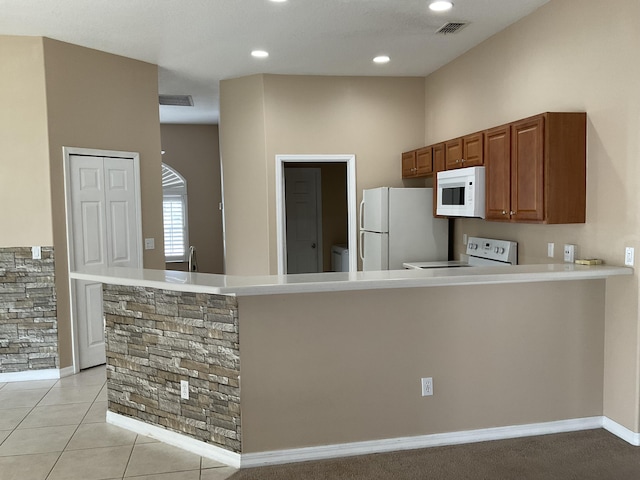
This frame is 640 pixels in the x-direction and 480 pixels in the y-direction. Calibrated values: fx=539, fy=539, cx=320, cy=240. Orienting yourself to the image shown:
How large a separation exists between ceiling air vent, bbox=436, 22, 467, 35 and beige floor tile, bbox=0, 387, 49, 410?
4.34 m

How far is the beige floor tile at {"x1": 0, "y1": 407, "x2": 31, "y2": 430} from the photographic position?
368 cm

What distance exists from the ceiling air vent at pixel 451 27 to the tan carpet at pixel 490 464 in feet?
10.2

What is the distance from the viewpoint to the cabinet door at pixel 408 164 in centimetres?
573

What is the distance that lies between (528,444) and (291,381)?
1.48 m

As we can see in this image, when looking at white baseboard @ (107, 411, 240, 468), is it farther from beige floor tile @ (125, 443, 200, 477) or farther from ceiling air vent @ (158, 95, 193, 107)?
ceiling air vent @ (158, 95, 193, 107)

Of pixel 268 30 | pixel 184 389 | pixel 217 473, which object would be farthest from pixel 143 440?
pixel 268 30

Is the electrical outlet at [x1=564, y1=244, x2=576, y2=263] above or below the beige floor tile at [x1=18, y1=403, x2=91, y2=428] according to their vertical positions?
above

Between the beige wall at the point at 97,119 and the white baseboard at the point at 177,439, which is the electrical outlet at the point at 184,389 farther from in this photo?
the beige wall at the point at 97,119

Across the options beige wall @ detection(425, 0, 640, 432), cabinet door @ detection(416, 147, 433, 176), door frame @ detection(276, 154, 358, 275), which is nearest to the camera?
beige wall @ detection(425, 0, 640, 432)

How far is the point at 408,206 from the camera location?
542 centimetres

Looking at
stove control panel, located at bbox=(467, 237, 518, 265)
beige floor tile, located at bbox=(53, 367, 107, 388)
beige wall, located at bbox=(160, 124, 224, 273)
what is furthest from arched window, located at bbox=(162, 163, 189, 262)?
stove control panel, located at bbox=(467, 237, 518, 265)

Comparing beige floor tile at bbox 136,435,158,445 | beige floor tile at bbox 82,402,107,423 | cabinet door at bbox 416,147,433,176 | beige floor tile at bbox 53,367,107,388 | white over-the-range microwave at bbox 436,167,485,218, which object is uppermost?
cabinet door at bbox 416,147,433,176

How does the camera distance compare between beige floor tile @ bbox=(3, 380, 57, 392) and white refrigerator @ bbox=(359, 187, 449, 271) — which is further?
white refrigerator @ bbox=(359, 187, 449, 271)

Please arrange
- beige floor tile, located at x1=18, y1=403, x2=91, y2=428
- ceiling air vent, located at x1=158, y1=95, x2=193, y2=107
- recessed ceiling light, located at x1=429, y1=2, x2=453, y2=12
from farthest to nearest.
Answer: ceiling air vent, located at x1=158, y1=95, x2=193, y2=107 → recessed ceiling light, located at x1=429, y1=2, x2=453, y2=12 → beige floor tile, located at x1=18, y1=403, x2=91, y2=428
